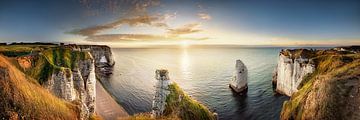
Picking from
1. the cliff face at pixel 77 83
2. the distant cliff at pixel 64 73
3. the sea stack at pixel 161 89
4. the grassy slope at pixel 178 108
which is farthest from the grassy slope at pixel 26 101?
the grassy slope at pixel 178 108

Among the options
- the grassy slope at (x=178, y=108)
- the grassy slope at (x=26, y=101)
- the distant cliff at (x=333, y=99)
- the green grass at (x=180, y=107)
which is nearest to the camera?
the grassy slope at (x=26, y=101)

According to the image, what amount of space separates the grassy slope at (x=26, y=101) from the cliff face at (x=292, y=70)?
55.7 m

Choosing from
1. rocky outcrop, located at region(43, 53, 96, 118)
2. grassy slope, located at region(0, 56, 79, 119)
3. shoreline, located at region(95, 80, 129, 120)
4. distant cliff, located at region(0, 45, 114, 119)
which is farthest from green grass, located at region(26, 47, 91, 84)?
shoreline, located at region(95, 80, 129, 120)

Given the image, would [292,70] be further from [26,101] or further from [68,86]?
[26,101]

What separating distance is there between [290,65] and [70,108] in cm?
6008

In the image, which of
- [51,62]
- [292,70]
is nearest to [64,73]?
[51,62]

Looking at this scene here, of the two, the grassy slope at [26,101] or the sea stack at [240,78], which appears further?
the sea stack at [240,78]

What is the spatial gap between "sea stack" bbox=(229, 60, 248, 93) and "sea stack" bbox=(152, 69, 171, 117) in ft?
130

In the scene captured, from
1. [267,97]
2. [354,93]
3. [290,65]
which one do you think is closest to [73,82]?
[354,93]

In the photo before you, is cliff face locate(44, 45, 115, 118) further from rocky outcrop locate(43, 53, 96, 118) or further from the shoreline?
the shoreline

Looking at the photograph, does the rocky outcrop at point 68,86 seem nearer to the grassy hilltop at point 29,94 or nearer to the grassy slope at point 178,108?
the grassy hilltop at point 29,94

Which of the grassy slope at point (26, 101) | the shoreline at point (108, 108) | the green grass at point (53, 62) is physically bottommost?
the shoreline at point (108, 108)

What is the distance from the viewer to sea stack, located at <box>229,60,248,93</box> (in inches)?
3007

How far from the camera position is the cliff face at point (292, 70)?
208 feet
